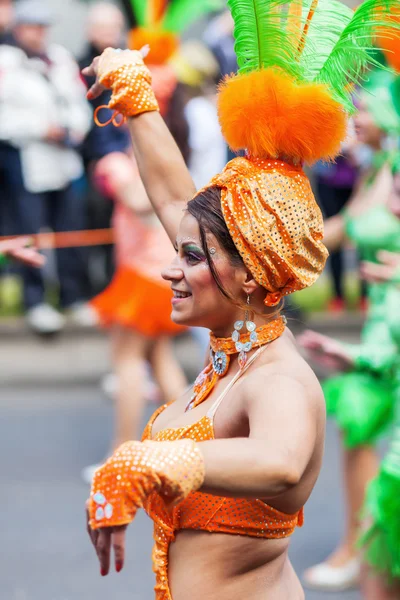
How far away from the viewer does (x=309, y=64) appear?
6.64 feet

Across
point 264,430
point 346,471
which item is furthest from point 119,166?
point 264,430

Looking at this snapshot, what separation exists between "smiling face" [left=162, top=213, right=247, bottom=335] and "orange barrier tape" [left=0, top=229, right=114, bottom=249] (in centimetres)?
565

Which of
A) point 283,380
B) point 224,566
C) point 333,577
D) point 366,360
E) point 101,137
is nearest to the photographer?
point 283,380

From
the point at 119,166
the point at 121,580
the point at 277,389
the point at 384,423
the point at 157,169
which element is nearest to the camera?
the point at 277,389

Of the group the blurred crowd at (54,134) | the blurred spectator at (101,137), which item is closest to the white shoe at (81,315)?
the blurred crowd at (54,134)

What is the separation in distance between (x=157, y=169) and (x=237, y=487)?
3.24 feet

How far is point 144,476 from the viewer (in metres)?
1.59

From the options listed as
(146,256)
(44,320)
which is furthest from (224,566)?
(44,320)

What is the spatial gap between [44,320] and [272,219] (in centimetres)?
561

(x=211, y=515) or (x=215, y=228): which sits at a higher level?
(x=215, y=228)

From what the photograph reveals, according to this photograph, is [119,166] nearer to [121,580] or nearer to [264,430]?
[121,580]

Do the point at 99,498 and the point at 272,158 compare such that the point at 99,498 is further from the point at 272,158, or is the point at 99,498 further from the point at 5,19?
the point at 5,19

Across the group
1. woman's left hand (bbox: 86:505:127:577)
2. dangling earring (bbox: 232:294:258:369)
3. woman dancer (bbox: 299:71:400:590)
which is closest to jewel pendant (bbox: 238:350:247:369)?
dangling earring (bbox: 232:294:258:369)

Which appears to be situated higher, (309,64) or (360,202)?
(309,64)
